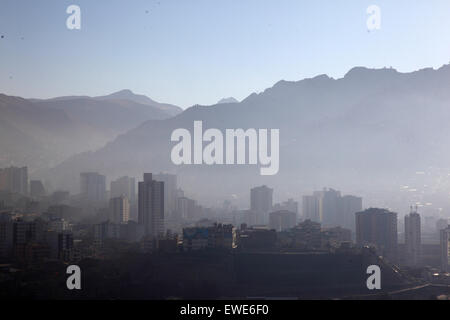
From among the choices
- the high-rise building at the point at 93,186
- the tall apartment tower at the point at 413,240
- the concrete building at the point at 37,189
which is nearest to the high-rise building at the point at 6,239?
the concrete building at the point at 37,189

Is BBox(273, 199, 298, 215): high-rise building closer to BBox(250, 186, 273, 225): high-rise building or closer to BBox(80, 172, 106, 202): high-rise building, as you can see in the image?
BBox(250, 186, 273, 225): high-rise building

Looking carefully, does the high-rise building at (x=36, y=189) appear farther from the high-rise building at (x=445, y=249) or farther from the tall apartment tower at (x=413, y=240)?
the high-rise building at (x=445, y=249)

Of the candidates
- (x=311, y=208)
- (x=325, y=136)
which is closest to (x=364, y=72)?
(x=325, y=136)

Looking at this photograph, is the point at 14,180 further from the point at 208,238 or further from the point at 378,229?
A: the point at 378,229

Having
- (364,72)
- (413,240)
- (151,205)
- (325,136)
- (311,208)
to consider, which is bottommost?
(413,240)

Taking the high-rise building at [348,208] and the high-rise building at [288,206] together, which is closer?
the high-rise building at [348,208]
